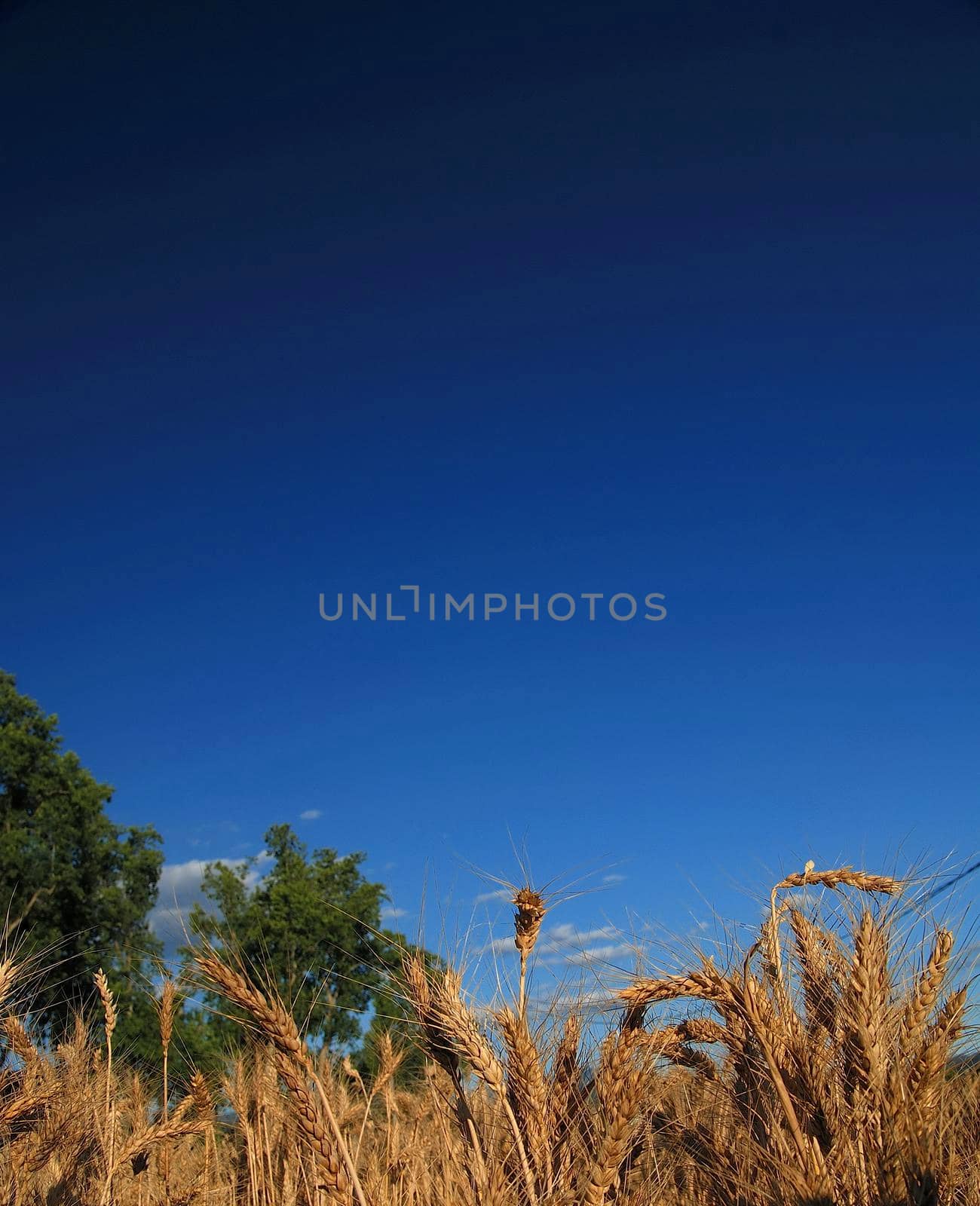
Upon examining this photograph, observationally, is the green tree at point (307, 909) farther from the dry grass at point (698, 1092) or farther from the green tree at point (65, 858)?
the dry grass at point (698, 1092)

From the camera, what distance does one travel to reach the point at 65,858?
31.2 metres

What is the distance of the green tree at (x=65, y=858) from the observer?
29750 mm

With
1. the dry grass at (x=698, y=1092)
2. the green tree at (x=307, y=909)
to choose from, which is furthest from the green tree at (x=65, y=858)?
the dry grass at (x=698, y=1092)

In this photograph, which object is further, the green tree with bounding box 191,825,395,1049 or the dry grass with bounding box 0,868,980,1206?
the green tree with bounding box 191,825,395,1049

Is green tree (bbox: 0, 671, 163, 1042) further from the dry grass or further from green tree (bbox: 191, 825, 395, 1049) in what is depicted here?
the dry grass

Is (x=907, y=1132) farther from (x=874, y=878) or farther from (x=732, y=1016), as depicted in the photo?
(x=874, y=878)

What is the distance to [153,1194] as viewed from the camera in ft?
18.0

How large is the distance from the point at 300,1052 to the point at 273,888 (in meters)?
41.1

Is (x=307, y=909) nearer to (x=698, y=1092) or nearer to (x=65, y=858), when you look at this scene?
(x=65, y=858)

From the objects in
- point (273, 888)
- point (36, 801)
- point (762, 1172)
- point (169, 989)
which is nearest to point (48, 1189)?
point (169, 989)

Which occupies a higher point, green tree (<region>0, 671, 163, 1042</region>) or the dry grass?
green tree (<region>0, 671, 163, 1042</region>)

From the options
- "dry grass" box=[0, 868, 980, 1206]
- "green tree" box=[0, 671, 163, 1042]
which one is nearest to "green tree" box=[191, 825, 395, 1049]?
"green tree" box=[0, 671, 163, 1042]

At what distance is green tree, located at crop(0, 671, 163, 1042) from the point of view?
29.8 meters

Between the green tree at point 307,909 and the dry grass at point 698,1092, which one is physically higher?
the green tree at point 307,909
